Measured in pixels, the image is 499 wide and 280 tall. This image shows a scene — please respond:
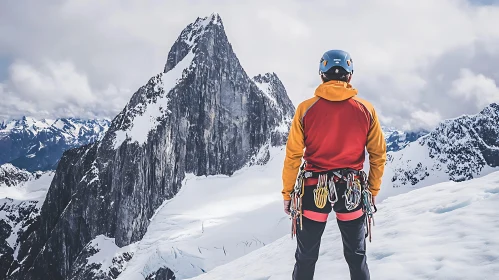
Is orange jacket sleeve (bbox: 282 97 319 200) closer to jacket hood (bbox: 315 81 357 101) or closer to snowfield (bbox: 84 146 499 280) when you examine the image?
jacket hood (bbox: 315 81 357 101)

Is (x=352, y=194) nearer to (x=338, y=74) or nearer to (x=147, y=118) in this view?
(x=338, y=74)

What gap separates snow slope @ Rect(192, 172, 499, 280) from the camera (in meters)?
5.92

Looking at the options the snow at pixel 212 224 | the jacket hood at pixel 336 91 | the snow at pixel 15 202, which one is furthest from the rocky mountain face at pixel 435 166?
the snow at pixel 15 202

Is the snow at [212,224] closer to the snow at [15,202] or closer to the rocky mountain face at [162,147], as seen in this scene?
the rocky mountain face at [162,147]

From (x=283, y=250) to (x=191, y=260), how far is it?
56.6 meters

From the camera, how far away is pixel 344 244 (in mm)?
5594

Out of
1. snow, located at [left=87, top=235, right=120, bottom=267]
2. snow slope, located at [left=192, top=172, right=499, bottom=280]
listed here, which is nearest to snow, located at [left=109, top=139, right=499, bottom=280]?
snow, located at [left=87, top=235, right=120, bottom=267]

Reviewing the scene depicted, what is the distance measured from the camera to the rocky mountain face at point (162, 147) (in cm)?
9738

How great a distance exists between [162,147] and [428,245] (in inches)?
3903

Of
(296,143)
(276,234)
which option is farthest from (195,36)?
(296,143)

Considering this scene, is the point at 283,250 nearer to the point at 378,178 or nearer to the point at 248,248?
the point at 378,178

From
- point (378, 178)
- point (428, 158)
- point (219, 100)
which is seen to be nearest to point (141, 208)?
point (219, 100)

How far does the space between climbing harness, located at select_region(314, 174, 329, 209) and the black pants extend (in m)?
0.14

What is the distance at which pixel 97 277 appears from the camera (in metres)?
84.1
